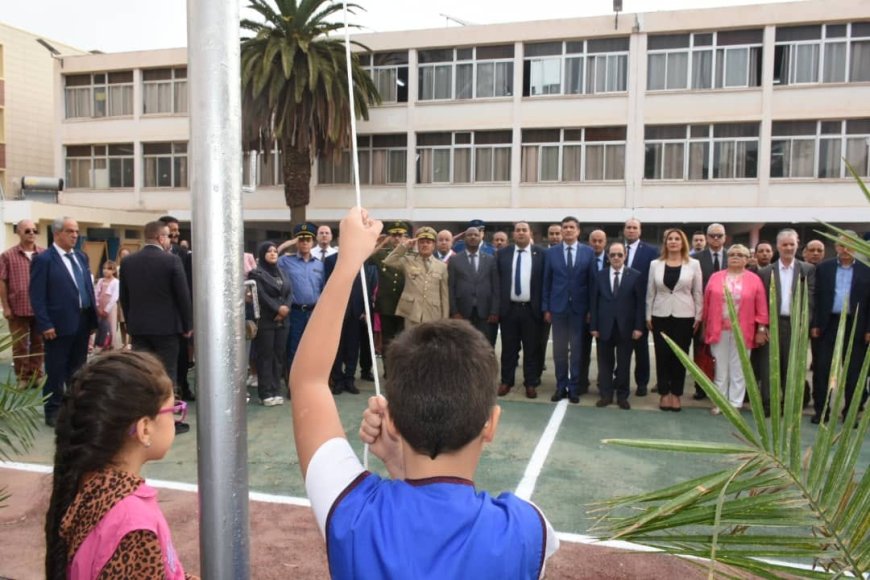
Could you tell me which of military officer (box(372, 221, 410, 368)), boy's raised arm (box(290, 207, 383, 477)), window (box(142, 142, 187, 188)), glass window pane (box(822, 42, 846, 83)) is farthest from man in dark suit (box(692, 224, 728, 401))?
window (box(142, 142, 187, 188))

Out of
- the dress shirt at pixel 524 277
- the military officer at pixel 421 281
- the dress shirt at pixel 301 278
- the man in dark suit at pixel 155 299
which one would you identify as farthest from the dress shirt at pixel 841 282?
the man in dark suit at pixel 155 299

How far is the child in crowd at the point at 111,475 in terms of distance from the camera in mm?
1663

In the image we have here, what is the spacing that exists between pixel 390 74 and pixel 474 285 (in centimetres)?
1903

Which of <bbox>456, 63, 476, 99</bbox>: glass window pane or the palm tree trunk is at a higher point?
<bbox>456, 63, 476, 99</bbox>: glass window pane

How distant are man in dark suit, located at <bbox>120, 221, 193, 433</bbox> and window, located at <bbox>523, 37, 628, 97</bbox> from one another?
19.5 m

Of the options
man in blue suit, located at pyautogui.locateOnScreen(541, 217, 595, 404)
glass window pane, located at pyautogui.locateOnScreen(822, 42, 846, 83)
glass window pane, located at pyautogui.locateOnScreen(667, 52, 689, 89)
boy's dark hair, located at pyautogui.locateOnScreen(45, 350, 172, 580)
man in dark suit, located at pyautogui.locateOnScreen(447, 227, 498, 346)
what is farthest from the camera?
glass window pane, located at pyautogui.locateOnScreen(667, 52, 689, 89)

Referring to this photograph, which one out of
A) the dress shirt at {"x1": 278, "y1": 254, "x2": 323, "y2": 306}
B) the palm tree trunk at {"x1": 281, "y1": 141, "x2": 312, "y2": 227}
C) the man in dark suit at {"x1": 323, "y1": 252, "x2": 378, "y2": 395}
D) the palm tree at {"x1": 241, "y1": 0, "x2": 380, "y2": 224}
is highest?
the palm tree at {"x1": 241, "y1": 0, "x2": 380, "y2": 224}

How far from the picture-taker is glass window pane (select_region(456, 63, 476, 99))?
78.5 ft

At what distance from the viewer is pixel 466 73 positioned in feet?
79.0

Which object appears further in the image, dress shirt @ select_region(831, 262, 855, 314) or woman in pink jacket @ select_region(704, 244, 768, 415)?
woman in pink jacket @ select_region(704, 244, 768, 415)

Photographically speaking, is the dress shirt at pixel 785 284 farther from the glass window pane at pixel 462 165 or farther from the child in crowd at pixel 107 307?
the glass window pane at pixel 462 165

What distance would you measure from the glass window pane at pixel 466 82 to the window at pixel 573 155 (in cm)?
200

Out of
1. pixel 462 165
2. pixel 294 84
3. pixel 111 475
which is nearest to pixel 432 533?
pixel 111 475

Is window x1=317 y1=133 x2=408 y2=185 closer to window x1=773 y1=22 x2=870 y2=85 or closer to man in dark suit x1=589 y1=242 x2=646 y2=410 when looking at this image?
window x1=773 y1=22 x2=870 y2=85
